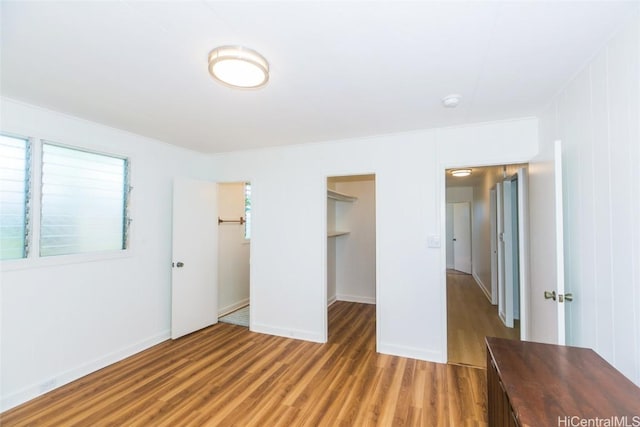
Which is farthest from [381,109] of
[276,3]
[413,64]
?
[276,3]

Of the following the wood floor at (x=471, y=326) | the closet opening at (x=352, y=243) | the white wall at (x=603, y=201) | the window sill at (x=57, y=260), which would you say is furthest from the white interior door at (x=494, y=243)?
the window sill at (x=57, y=260)

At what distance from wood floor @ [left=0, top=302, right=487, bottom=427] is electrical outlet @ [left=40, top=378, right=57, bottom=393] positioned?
7 centimetres

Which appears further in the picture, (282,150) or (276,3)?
(282,150)

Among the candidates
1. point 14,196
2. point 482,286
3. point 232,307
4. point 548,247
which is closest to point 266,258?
point 232,307

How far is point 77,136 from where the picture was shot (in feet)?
8.69

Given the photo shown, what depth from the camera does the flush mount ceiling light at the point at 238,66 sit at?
61.3 inches

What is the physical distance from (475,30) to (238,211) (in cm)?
414

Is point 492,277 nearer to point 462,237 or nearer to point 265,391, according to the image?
point 462,237

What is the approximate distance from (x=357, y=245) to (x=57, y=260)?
4017mm

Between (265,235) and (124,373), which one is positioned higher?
(265,235)

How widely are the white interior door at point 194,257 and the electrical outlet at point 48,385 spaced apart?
1.11 metres

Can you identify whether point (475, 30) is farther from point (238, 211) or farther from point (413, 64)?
point (238, 211)

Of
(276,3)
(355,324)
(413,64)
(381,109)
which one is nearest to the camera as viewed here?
(276,3)

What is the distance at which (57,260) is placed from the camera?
2.48 meters
